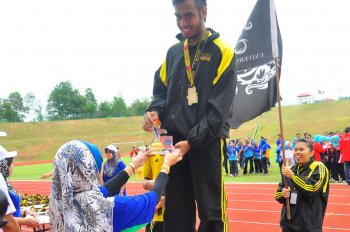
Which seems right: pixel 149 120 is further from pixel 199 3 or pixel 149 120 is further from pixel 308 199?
pixel 308 199

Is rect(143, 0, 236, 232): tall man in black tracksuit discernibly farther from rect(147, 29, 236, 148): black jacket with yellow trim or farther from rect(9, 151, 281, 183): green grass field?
rect(9, 151, 281, 183): green grass field

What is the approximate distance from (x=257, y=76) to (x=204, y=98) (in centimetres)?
275

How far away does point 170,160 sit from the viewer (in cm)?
249

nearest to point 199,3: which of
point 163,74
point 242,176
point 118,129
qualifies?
point 163,74

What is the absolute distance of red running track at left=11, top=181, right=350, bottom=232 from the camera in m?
7.71

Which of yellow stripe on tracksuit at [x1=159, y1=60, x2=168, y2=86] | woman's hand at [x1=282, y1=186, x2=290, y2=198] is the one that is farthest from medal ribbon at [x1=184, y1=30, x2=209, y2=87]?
woman's hand at [x1=282, y1=186, x2=290, y2=198]

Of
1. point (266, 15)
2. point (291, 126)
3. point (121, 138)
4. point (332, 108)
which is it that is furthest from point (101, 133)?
point (266, 15)

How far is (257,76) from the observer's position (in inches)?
204

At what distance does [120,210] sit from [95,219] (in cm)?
24

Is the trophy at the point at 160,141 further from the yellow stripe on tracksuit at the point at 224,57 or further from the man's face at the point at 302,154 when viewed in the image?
the man's face at the point at 302,154

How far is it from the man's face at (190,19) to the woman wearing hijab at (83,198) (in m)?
0.83

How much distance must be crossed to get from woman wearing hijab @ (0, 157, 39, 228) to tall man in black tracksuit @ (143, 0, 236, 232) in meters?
2.10

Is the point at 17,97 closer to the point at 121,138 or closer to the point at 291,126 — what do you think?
the point at 121,138

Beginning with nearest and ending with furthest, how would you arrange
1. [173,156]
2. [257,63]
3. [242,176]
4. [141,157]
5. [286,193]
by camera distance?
[173,156] < [141,157] < [286,193] < [257,63] < [242,176]
